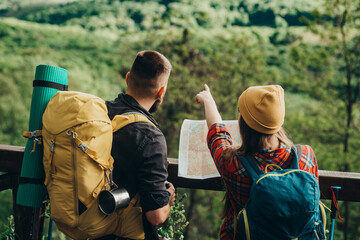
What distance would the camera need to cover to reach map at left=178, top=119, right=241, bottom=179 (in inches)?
75.9

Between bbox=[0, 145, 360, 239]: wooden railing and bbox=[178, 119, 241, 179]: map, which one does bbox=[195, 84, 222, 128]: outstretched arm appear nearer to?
bbox=[178, 119, 241, 179]: map

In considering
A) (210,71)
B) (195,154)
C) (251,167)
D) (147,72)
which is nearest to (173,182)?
(195,154)

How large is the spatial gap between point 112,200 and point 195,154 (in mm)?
Result: 697

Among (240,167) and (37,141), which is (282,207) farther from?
(37,141)

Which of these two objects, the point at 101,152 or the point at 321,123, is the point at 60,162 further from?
the point at 321,123

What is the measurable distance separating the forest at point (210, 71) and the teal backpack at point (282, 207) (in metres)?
8.12

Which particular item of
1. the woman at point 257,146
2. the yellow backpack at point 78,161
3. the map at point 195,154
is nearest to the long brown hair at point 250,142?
the woman at point 257,146

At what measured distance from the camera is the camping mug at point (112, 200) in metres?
1.41

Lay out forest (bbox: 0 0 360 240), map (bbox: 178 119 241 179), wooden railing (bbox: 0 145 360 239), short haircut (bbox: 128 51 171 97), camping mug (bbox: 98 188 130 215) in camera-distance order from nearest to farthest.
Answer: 1. camping mug (bbox: 98 188 130 215)
2. short haircut (bbox: 128 51 171 97)
3. wooden railing (bbox: 0 145 360 239)
4. map (bbox: 178 119 241 179)
5. forest (bbox: 0 0 360 240)

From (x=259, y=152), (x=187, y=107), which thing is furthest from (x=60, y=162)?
(x=187, y=107)

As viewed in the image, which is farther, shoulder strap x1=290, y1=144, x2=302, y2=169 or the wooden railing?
the wooden railing

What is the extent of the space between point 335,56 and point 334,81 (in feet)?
4.61

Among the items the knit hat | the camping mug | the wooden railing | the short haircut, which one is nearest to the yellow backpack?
the camping mug

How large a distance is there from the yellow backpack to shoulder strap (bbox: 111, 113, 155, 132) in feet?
0.15
